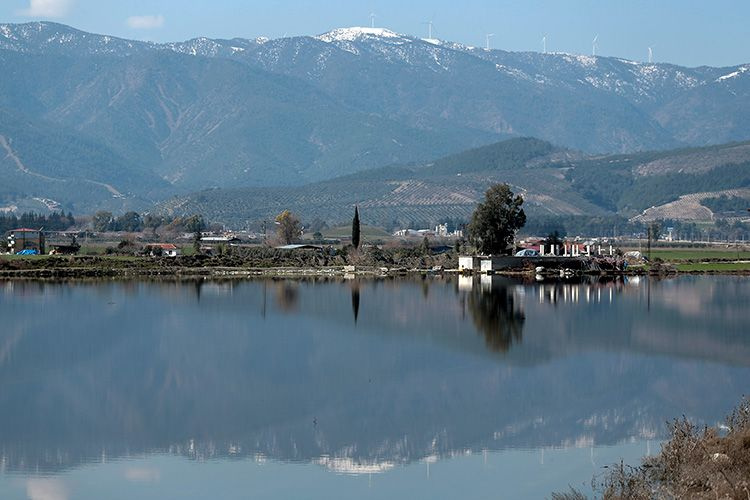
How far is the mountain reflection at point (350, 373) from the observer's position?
21.2 metres

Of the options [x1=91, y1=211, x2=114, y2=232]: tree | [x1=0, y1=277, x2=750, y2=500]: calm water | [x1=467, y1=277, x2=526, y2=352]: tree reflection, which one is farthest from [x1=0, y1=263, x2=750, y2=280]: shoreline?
[x1=91, y1=211, x2=114, y2=232]: tree

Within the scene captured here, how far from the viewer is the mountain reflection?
69.4ft

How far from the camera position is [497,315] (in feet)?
136

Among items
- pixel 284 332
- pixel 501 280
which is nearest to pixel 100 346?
pixel 284 332

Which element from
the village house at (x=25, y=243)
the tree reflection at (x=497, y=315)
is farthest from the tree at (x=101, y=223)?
the tree reflection at (x=497, y=315)

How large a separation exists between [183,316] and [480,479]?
77.6ft

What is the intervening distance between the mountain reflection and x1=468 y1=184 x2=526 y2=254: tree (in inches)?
935

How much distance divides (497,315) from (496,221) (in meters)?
32.3

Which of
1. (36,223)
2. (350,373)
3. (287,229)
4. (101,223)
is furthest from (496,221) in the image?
(101,223)

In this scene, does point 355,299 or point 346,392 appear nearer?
point 346,392

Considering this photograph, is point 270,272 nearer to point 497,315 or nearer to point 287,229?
point 497,315

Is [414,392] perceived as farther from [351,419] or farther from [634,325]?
[634,325]

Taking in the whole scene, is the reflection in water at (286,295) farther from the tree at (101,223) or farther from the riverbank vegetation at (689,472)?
the tree at (101,223)

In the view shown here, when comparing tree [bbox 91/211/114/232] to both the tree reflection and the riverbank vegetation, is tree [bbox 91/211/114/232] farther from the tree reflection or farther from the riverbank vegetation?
the riverbank vegetation
